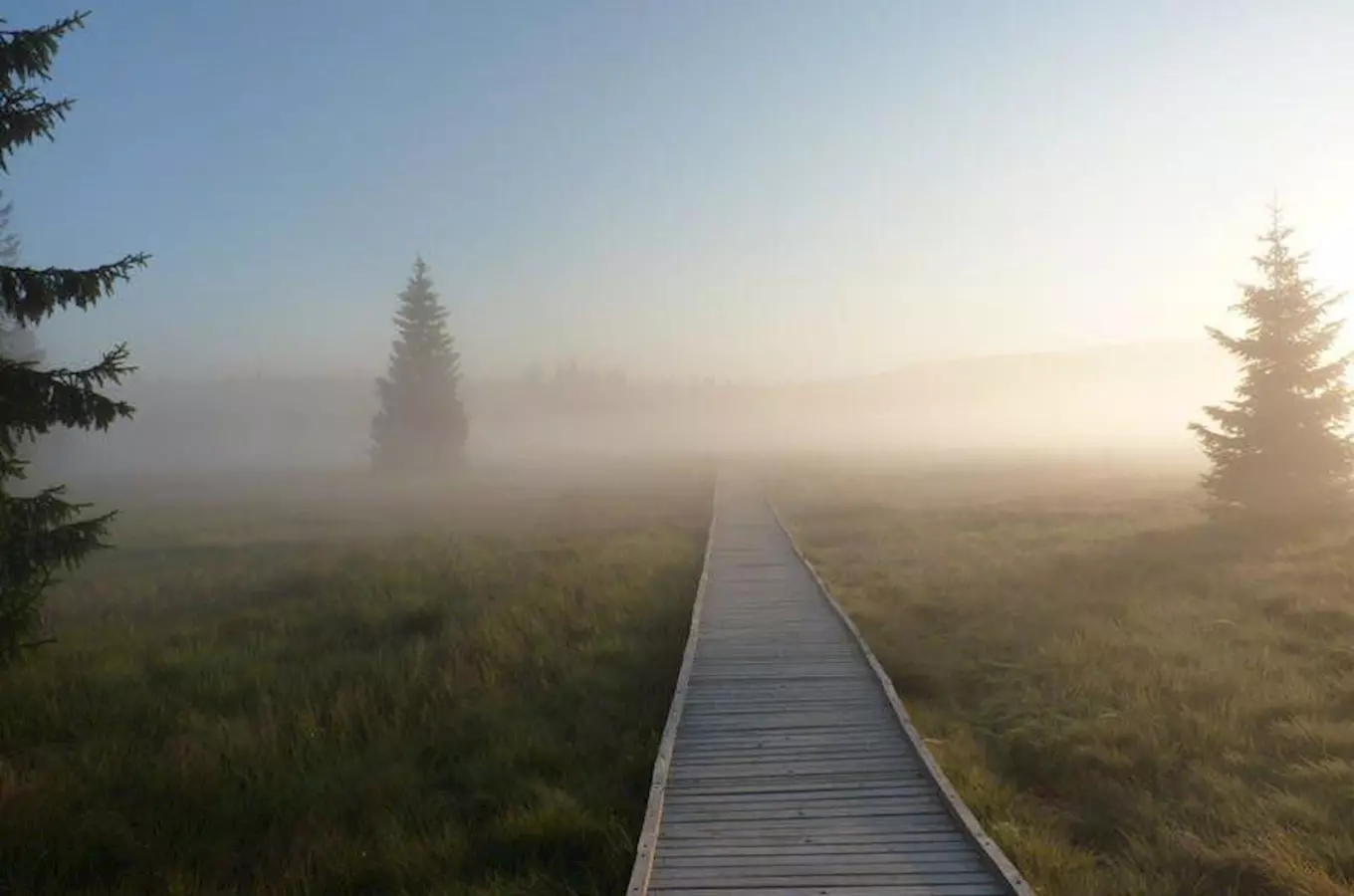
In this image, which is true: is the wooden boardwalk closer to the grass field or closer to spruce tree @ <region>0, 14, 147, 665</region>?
the grass field

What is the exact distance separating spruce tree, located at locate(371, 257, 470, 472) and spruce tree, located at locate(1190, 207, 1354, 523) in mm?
45671

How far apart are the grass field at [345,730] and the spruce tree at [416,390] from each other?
117ft

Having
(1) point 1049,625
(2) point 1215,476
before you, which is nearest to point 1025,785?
(1) point 1049,625

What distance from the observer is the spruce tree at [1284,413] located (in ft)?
69.9

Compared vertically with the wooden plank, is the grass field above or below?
below

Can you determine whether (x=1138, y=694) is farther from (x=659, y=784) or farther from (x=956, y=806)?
(x=659, y=784)

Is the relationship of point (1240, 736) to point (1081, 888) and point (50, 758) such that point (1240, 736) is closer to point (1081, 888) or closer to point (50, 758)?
point (1081, 888)

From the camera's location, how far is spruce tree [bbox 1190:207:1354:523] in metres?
21.3

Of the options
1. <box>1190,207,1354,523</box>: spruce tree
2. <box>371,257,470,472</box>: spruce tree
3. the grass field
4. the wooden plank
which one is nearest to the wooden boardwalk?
the wooden plank

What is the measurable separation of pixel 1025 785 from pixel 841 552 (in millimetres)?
13966

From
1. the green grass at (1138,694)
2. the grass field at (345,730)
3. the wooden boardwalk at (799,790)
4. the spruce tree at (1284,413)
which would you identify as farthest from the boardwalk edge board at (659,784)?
the spruce tree at (1284,413)

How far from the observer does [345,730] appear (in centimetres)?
888

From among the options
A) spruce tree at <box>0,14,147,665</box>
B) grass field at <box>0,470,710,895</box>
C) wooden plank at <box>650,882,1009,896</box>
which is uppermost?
spruce tree at <box>0,14,147,665</box>

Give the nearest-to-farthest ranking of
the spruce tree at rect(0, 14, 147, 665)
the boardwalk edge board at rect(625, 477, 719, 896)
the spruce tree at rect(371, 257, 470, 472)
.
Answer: the boardwalk edge board at rect(625, 477, 719, 896)
the spruce tree at rect(0, 14, 147, 665)
the spruce tree at rect(371, 257, 470, 472)
